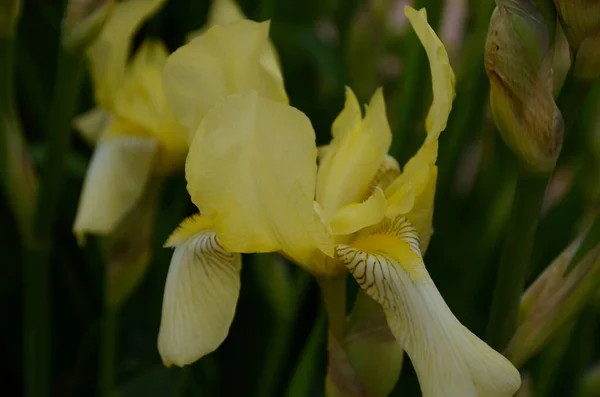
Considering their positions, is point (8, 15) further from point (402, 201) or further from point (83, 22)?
point (402, 201)

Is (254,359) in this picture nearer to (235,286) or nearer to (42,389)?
(42,389)

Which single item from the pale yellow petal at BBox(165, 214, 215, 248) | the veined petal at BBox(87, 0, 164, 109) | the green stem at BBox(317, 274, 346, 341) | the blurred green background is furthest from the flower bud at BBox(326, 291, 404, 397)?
the veined petal at BBox(87, 0, 164, 109)

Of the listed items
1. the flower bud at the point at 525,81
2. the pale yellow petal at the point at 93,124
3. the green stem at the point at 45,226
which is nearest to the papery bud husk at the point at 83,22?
the green stem at the point at 45,226

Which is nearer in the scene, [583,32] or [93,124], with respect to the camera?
[583,32]

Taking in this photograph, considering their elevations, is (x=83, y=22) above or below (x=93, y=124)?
above

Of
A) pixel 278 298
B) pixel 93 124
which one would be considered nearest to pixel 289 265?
pixel 278 298

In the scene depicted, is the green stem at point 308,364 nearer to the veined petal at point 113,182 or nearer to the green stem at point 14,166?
the veined petal at point 113,182

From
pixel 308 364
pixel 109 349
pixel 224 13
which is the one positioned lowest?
pixel 109 349
